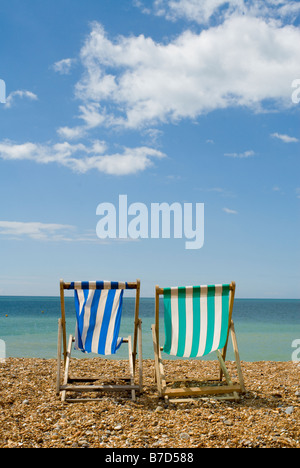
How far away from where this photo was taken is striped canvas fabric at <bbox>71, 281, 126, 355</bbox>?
188 inches

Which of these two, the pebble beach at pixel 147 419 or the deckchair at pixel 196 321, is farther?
the deckchair at pixel 196 321

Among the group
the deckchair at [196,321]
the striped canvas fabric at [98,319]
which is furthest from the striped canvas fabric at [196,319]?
the striped canvas fabric at [98,319]

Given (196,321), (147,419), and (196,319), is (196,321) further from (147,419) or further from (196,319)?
(147,419)

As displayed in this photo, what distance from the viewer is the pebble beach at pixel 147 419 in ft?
10.6

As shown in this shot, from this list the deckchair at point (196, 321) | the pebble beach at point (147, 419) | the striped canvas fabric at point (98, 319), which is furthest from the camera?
the striped canvas fabric at point (98, 319)

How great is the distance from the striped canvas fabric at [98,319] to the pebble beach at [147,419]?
583mm

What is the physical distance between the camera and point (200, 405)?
13.5 feet

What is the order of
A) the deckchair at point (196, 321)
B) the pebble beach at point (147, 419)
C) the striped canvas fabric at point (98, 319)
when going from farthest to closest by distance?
the striped canvas fabric at point (98, 319) < the deckchair at point (196, 321) < the pebble beach at point (147, 419)

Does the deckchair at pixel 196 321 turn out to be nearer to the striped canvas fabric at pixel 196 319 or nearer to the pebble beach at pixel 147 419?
the striped canvas fabric at pixel 196 319

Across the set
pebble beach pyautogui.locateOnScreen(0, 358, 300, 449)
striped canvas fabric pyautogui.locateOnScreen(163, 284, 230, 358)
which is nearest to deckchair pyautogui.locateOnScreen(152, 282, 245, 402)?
striped canvas fabric pyautogui.locateOnScreen(163, 284, 230, 358)

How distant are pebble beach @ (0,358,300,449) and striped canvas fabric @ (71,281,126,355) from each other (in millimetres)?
583

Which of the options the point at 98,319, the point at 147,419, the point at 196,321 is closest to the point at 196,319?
the point at 196,321
